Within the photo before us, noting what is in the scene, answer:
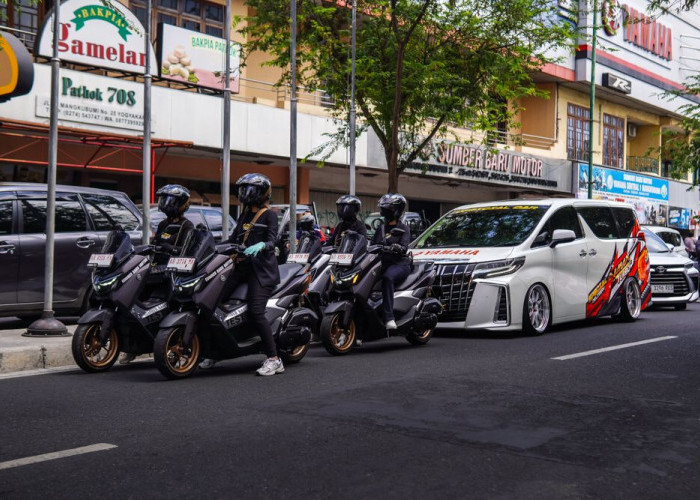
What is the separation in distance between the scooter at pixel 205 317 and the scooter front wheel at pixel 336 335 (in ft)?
2.58

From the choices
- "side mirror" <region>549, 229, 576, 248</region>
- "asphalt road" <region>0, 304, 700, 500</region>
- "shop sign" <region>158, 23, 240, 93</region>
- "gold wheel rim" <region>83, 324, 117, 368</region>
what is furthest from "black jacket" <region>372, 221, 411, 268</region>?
"shop sign" <region>158, 23, 240, 93</region>

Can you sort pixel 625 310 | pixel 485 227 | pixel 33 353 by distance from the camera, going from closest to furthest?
pixel 33 353 → pixel 485 227 → pixel 625 310

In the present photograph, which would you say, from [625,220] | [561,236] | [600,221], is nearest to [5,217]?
[561,236]

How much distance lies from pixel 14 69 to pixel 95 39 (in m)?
5.73

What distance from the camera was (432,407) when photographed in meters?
6.51

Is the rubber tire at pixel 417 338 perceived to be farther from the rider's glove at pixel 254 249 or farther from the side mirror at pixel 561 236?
the rider's glove at pixel 254 249

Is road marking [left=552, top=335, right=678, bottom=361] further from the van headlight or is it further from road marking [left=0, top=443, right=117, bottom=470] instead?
road marking [left=0, top=443, right=117, bottom=470]

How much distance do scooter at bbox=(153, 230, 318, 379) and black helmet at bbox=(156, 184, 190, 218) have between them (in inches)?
17.3

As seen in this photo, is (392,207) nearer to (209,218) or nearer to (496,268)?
(496,268)

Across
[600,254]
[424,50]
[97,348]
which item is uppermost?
[424,50]

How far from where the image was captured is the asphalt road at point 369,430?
14.9 feet

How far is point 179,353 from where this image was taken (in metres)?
7.96

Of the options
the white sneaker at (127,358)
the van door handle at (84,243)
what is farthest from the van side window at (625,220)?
the white sneaker at (127,358)

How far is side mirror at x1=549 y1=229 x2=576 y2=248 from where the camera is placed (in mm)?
11984
